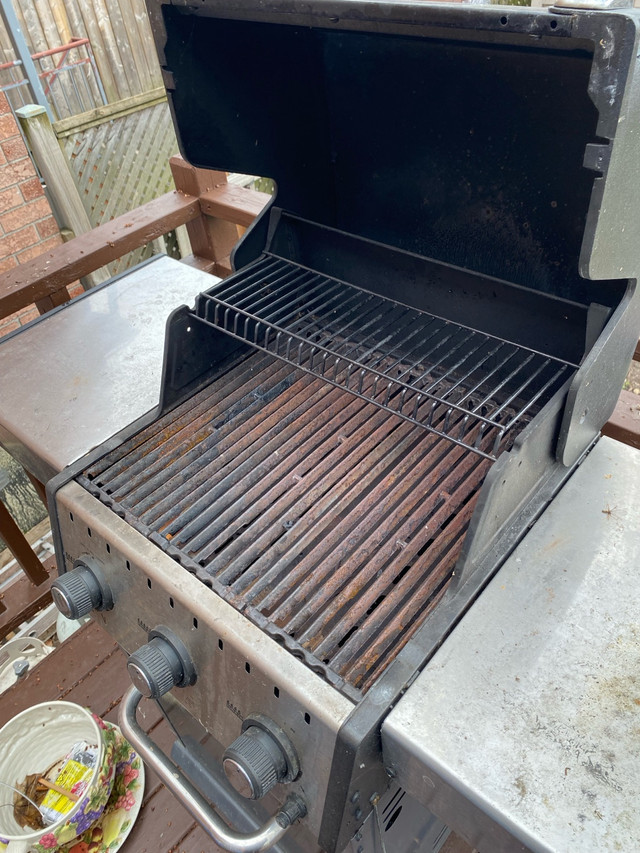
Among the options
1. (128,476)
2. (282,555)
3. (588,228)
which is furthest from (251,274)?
(588,228)

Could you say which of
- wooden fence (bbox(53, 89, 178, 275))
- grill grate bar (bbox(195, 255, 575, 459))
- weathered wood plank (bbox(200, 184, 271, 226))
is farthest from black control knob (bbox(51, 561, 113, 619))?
wooden fence (bbox(53, 89, 178, 275))

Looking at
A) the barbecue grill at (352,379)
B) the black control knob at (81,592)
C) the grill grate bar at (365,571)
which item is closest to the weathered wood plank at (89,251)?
the barbecue grill at (352,379)

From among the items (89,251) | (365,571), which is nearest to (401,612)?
(365,571)

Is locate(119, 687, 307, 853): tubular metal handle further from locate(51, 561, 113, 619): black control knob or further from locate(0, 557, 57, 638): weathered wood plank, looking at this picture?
locate(0, 557, 57, 638): weathered wood plank

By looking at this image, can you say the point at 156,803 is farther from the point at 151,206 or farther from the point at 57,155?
the point at 57,155

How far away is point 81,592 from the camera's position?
943 mm

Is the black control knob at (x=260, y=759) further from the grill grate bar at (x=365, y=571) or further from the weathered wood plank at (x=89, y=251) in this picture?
the weathered wood plank at (x=89, y=251)

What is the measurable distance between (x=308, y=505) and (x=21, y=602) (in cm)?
136

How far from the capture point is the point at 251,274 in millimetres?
1186

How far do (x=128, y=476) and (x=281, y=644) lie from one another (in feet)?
1.37

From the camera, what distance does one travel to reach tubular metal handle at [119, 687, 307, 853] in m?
0.75

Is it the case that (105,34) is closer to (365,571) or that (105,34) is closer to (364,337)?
(364,337)

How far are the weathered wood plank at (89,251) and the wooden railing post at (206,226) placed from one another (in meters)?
0.04

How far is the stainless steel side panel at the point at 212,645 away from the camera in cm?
71
